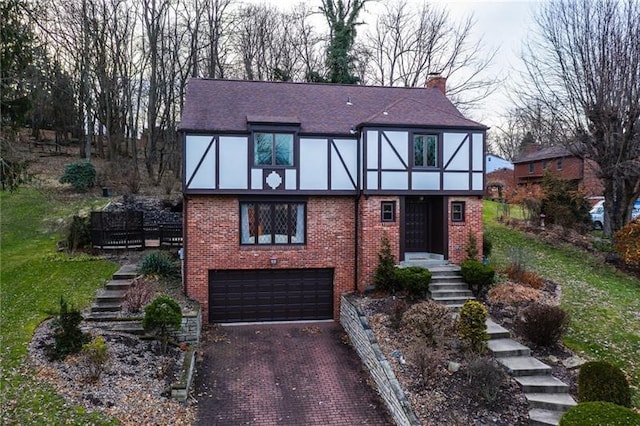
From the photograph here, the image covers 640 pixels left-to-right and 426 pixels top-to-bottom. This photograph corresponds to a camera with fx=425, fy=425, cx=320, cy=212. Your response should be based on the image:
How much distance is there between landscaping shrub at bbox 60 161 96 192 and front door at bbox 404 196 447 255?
1792 centimetres

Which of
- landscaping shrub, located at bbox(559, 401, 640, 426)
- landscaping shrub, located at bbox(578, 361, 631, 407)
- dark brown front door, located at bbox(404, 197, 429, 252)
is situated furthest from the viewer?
dark brown front door, located at bbox(404, 197, 429, 252)

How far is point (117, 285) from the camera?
512 inches

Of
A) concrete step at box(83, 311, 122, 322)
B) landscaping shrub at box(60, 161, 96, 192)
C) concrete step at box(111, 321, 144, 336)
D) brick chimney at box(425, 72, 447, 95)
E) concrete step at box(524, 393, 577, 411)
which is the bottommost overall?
concrete step at box(524, 393, 577, 411)

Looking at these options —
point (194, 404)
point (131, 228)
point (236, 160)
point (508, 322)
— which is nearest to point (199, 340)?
point (194, 404)

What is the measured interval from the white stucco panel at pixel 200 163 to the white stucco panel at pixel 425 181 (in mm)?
Result: 6353

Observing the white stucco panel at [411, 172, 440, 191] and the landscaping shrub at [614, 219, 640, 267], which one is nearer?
the white stucco panel at [411, 172, 440, 191]

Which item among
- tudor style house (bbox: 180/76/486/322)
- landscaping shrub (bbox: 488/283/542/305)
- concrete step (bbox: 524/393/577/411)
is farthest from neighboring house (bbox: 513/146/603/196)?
concrete step (bbox: 524/393/577/411)

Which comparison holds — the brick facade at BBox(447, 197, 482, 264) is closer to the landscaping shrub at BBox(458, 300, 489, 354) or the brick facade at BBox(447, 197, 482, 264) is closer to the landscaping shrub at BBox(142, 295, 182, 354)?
the landscaping shrub at BBox(458, 300, 489, 354)

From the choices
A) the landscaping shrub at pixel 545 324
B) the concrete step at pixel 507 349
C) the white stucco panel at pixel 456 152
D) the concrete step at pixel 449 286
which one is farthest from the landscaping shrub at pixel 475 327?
the white stucco panel at pixel 456 152

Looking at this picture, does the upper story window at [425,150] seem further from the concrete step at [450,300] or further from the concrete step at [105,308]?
the concrete step at [105,308]

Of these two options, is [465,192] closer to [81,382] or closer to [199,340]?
[199,340]

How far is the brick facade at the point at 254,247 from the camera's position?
43.8 ft

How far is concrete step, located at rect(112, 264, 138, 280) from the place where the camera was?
13.8 metres

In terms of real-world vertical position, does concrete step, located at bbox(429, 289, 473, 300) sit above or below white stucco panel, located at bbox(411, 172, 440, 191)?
below
